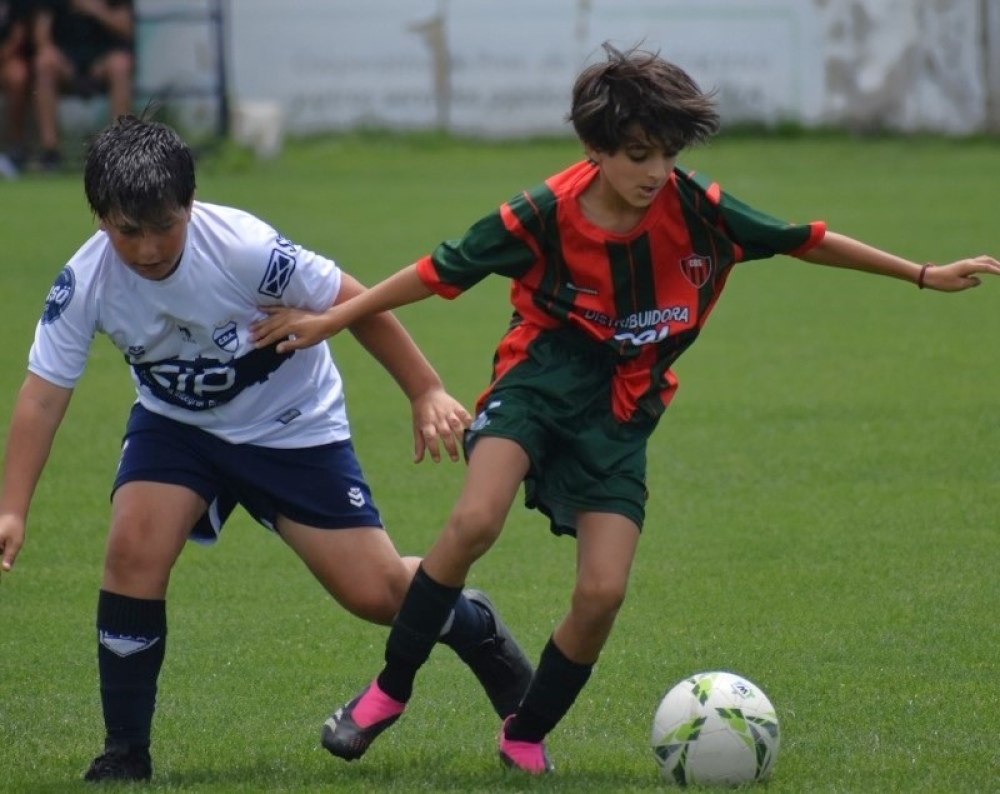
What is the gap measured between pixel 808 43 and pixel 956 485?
15512mm

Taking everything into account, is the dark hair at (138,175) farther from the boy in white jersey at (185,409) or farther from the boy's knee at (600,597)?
the boy's knee at (600,597)

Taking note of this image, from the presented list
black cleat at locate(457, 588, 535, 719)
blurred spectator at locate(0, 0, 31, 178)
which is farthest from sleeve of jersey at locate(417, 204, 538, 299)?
blurred spectator at locate(0, 0, 31, 178)

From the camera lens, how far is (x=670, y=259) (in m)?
4.21

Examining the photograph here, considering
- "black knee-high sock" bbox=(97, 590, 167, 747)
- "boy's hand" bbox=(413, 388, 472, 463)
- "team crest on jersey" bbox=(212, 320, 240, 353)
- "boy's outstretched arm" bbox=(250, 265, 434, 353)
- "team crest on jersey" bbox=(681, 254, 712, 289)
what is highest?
"team crest on jersey" bbox=(681, 254, 712, 289)

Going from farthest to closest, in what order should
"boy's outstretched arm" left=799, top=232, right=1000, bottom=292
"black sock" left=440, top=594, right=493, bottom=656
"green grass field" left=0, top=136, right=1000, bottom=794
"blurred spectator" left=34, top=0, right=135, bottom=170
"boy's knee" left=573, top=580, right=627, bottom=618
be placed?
1. "blurred spectator" left=34, top=0, right=135, bottom=170
2. "black sock" left=440, top=594, right=493, bottom=656
3. "green grass field" left=0, top=136, right=1000, bottom=794
4. "boy's outstretched arm" left=799, top=232, right=1000, bottom=292
5. "boy's knee" left=573, top=580, right=627, bottom=618

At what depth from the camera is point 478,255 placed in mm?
4141

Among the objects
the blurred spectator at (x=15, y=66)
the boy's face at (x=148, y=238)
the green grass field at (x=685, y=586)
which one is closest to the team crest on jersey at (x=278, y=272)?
the boy's face at (x=148, y=238)

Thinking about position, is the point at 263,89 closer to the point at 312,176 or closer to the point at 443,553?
the point at 312,176

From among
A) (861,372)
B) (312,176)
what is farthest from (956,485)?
(312,176)

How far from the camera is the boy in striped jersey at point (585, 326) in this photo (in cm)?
409

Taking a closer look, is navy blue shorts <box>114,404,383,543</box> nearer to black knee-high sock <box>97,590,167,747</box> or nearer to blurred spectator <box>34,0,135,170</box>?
black knee-high sock <box>97,590,167,747</box>

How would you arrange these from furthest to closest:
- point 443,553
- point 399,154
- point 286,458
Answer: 1. point 399,154
2. point 286,458
3. point 443,553

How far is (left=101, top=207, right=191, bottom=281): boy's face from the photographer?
400cm

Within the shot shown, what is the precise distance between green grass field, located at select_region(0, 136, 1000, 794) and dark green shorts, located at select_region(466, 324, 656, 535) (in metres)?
0.64
